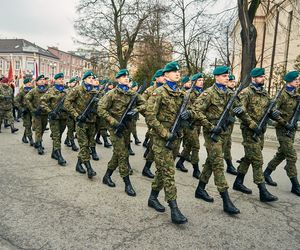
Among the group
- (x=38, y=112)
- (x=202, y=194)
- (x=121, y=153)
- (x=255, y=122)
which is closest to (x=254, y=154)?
(x=255, y=122)

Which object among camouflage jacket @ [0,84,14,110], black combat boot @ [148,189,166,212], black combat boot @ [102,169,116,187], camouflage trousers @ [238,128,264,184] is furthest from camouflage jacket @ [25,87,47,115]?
camouflage trousers @ [238,128,264,184]

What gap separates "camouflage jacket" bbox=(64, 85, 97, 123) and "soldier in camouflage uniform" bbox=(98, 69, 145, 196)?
101 cm

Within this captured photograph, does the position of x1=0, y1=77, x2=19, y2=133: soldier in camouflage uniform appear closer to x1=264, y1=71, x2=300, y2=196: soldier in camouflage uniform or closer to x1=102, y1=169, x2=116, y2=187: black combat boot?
x1=102, y1=169, x2=116, y2=187: black combat boot

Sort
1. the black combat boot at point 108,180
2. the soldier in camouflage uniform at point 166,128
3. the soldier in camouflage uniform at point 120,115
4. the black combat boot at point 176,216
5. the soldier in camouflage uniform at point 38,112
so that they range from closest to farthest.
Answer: the black combat boot at point 176,216
the soldier in camouflage uniform at point 166,128
the soldier in camouflage uniform at point 120,115
the black combat boot at point 108,180
the soldier in camouflage uniform at point 38,112

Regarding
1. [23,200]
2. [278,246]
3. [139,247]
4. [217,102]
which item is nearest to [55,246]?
[139,247]

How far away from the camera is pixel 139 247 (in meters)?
3.20

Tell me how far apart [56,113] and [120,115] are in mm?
2170

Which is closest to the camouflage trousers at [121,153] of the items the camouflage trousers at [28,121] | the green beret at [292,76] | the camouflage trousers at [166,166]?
the camouflage trousers at [166,166]

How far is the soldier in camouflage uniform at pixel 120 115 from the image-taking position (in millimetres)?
4793

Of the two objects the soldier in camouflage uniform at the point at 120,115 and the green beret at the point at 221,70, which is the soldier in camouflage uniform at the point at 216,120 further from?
the soldier in camouflage uniform at the point at 120,115

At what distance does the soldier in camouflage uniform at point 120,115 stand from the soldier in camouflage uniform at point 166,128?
704 mm

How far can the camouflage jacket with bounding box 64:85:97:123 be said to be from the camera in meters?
5.89

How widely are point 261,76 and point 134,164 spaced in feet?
11.1

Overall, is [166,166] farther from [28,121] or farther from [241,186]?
[28,121]
